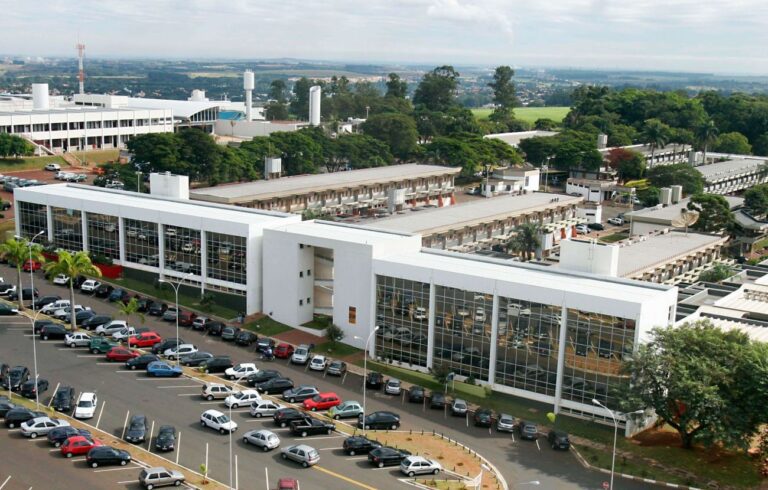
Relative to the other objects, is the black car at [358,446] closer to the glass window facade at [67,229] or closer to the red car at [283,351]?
the red car at [283,351]

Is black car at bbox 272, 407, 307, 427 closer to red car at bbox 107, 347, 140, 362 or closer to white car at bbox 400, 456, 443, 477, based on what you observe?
white car at bbox 400, 456, 443, 477

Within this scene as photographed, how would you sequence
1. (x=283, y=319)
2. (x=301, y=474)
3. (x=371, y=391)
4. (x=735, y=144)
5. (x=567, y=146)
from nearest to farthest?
1. (x=301, y=474)
2. (x=371, y=391)
3. (x=283, y=319)
4. (x=567, y=146)
5. (x=735, y=144)

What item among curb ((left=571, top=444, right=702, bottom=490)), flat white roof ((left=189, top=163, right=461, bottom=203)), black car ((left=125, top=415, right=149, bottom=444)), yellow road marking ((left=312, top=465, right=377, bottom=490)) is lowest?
curb ((left=571, top=444, right=702, bottom=490))

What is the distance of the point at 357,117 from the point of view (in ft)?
621

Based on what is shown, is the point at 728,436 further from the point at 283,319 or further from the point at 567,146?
the point at 567,146

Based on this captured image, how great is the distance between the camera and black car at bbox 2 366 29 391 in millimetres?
46031

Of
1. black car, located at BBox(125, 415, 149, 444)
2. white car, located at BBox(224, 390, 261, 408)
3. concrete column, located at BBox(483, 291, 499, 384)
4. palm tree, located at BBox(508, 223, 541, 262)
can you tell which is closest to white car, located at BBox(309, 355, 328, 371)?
white car, located at BBox(224, 390, 261, 408)

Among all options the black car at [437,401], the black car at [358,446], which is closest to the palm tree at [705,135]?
the black car at [437,401]

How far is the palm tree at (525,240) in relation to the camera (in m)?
77.0

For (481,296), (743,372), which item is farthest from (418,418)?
(743,372)

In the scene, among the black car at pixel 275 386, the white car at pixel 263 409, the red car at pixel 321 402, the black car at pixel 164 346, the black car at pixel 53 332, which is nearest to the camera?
the white car at pixel 263 409

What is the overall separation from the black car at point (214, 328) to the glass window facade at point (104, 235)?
1470cm

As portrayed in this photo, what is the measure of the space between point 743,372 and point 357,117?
153924 mm

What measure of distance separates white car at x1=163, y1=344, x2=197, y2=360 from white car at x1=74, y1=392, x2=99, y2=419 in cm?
737
